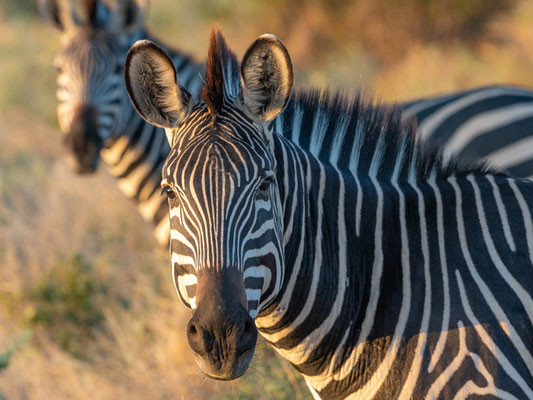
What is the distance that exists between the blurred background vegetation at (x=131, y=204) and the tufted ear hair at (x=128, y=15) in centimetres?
179

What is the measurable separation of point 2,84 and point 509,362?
1436 centimetres

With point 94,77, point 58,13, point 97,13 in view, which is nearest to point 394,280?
point 94,77

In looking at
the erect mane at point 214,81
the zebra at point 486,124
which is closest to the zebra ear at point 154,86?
the erect mane at point 214,81

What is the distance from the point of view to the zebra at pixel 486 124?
547 cm

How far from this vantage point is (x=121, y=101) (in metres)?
5.98

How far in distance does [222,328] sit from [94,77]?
14.3 feet

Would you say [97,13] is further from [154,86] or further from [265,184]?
[265,184]

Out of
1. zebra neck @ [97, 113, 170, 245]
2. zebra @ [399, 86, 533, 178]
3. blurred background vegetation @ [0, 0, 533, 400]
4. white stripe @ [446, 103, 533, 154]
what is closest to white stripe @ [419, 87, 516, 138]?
zebra @ [399, 86, 533, 178]

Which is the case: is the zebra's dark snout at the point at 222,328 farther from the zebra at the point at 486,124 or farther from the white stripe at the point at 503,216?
the zebra at the point at 486,124

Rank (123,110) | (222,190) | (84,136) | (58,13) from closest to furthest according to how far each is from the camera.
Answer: (222,190) < (84,136) < (123,110) < (58,13)

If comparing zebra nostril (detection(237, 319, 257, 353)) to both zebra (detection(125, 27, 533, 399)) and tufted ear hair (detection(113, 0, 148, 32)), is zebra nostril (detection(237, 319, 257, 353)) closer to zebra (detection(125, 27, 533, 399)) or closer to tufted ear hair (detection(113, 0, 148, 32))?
zebra (detection(125, 27, 533, 399))

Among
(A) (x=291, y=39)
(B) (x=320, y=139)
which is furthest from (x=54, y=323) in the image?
(A) (x=291, y=39)

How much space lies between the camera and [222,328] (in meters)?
2.22

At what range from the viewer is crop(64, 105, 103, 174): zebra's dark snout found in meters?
5.84
